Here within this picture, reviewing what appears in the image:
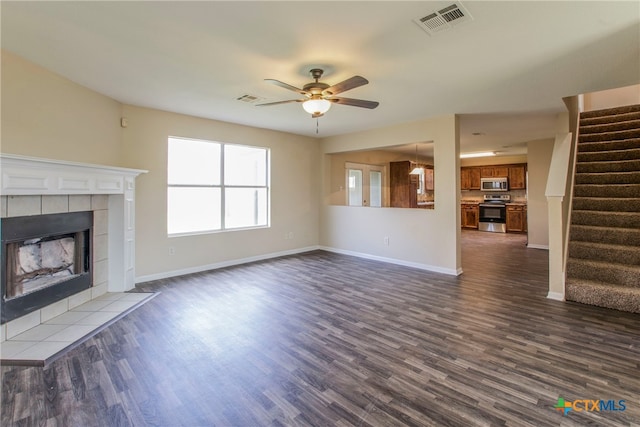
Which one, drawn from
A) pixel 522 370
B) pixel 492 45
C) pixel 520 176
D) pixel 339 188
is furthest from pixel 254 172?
pixel 520 176

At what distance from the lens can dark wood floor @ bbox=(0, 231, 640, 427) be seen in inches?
69.4

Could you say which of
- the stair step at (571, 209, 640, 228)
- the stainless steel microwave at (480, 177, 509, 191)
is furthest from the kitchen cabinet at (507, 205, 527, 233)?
the stair step at (571, 209, 640, 228)

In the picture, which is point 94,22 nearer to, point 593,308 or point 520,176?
point 593,308

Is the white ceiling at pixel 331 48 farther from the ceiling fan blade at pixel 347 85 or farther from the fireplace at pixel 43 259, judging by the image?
the fireplace at pixel 43 259

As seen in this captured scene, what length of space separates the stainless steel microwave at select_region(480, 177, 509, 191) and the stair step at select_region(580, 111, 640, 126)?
3517 millimetres

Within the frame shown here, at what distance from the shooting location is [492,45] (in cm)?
248

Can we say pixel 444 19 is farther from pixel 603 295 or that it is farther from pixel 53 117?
pixel 53 117

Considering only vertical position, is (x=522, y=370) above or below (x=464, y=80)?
below

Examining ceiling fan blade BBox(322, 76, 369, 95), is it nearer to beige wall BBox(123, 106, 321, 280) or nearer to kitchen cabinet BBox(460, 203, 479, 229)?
beige wall BBox(123, 106, 321, 280)

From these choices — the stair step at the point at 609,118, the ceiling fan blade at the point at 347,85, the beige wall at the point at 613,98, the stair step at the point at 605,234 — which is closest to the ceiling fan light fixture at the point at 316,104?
the ceiling fan blade at the point at 347,85

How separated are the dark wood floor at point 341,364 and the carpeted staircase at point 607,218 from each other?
0.97 ft

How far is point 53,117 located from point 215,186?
2.34 metres

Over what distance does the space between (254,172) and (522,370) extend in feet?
16.2

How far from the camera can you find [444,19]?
2.13 metres
